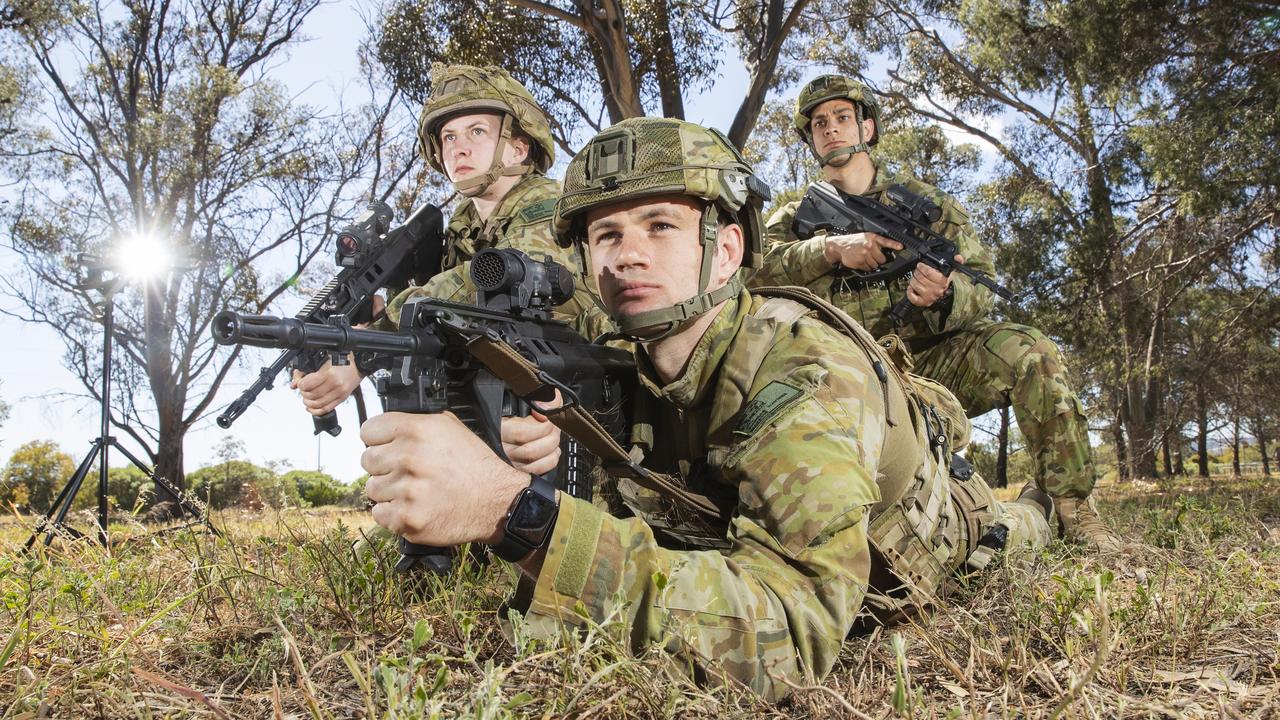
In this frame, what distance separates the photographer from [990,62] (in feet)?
51.0

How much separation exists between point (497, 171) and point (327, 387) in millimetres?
1408

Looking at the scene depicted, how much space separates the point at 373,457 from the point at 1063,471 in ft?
12.7

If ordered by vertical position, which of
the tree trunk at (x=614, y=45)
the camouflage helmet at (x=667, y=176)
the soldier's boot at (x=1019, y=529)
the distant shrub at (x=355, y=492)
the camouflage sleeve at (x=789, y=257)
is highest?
the tree trunk at (x=614, y=45)

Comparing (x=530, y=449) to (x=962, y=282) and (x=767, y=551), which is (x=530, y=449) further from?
(x=962, y=282)

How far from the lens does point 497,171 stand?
15.4 feet

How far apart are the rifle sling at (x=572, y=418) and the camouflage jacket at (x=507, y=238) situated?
137 centimetres

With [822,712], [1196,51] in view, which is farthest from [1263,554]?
[1196,51]

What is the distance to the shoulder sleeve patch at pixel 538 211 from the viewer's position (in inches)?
172

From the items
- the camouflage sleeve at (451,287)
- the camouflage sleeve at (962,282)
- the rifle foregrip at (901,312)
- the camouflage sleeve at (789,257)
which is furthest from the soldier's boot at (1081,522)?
the camouflage sleeve at (451,287)

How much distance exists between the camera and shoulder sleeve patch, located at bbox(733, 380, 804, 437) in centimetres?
218

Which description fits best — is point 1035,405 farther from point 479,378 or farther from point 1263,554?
point 479,378

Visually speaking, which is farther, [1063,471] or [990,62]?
[990,62]

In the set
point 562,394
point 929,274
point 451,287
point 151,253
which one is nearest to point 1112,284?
point 929,274

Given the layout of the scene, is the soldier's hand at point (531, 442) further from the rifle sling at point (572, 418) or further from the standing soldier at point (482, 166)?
the standing soldier at point (482, 166)
